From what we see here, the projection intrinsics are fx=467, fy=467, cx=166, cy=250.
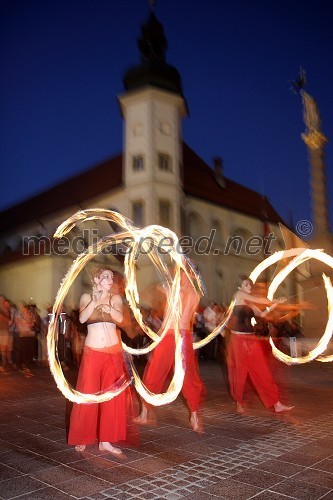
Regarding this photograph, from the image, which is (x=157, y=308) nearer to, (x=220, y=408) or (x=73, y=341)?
(x=73, y=341)

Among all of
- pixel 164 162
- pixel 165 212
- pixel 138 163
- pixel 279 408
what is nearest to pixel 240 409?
pixel 279 408

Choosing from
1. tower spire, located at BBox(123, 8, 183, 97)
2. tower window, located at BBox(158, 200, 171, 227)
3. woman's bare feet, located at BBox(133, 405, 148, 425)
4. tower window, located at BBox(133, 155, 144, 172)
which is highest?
tower spire, located at BBox(123, 8, 183, 97)

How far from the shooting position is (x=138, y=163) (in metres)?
33.6

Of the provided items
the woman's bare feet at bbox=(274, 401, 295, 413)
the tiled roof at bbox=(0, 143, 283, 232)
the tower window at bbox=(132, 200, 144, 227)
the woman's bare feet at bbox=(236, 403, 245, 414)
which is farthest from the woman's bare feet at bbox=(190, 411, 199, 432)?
the tiled roof at bbox=(0, 143, 283, 232)

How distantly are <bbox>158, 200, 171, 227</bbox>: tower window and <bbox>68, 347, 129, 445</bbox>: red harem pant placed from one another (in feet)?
89.3

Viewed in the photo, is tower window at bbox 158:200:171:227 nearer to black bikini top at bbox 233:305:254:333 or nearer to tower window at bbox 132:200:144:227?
tower window at bbox 132:200:144:227

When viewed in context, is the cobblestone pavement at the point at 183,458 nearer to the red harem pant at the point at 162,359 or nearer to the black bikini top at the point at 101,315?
the red harem pant at the point at 162,359

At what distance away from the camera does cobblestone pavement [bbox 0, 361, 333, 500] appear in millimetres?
3906

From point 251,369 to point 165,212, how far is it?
25.9 meters

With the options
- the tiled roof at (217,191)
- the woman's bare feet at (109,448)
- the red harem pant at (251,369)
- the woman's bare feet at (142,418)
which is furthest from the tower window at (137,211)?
the woman's bare feet at (109,448)

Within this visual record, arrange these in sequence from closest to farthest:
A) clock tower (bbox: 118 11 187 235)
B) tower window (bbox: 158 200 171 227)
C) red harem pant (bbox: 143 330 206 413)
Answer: red harem pant (bbox: 143 330 206 413), tower window (bbox: 158 200 171 227), clock tower (bbox: 118 11 187 235)

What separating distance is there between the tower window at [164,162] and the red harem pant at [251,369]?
87.9 feet

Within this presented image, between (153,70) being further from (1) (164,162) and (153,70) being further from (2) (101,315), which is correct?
(2) (101,315)

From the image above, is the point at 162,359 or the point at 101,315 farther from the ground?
the point at 101,315
